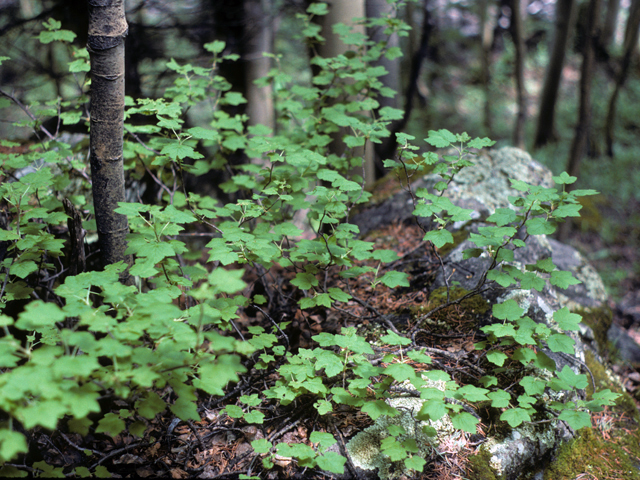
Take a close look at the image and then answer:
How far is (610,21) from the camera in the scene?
452 inches

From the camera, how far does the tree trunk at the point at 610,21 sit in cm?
1117

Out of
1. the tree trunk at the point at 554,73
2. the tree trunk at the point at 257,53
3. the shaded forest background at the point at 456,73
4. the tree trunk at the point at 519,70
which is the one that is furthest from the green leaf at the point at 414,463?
the tree trunk at the point at 554,73

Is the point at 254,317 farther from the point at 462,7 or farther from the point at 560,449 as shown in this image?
the point at 462,7

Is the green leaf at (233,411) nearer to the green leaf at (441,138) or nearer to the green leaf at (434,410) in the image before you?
the green leaf at (434,410)

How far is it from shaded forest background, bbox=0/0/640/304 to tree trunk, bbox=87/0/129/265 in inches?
27.2

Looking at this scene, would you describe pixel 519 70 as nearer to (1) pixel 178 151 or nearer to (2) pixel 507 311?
(2) pixel 507 311

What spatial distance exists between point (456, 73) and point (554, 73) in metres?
6.30

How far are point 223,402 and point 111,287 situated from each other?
0.97m

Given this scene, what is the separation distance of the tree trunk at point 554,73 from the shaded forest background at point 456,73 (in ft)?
0.09

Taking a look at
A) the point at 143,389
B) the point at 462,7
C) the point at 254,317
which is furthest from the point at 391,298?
the point at 462,7

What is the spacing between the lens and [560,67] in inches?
344

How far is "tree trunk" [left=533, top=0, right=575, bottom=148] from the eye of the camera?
303 inches

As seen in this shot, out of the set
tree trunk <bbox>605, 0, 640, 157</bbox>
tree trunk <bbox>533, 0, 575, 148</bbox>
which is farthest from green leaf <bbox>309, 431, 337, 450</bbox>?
tree trunk <bbox>605, 0, 640, 157</bbox>

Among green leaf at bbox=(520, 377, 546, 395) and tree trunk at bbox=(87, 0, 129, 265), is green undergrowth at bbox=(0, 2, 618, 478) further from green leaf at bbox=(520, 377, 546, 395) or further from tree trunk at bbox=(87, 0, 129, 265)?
tree trunk at bbox=(87, 0, 129, 265)
